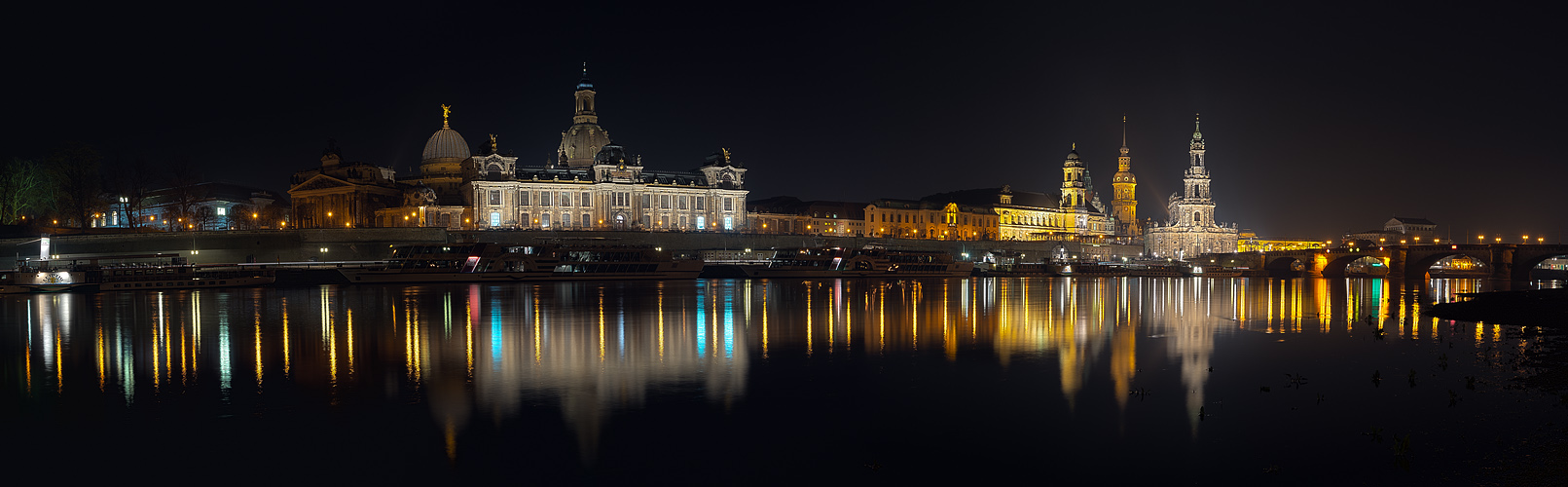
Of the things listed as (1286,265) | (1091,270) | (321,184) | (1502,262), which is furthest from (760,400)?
(1286,265)

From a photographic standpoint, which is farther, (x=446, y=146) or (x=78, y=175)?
(x=446, y=146)

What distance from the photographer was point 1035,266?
122 m

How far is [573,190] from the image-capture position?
13138 centimetres

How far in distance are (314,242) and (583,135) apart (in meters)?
53.8

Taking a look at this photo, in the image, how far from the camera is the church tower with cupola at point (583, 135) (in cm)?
14675

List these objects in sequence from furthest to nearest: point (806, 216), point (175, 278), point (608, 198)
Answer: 1. point (806, 216)
2. point (608, 198)
3. point (175, 278)

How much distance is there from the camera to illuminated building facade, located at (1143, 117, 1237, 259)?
184750 mm

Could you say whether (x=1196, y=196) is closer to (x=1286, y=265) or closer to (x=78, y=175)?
(x=1286, y=265)

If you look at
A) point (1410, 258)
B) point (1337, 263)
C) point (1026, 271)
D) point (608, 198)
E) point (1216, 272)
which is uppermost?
point (608, 198)

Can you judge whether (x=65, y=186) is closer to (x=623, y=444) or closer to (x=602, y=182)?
(x=602, y=182)

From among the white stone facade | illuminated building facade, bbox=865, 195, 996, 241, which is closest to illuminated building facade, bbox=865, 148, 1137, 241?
illuminated building facade, bbox=865, 195, 996, 241

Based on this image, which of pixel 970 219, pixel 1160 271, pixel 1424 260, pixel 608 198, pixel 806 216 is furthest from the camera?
pixel 970 219

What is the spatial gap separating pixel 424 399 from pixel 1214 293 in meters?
68.3

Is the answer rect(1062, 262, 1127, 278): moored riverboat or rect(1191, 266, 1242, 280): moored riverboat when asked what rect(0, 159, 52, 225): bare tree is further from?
rect(1191, 266, 1242, 280): moored riverboat
